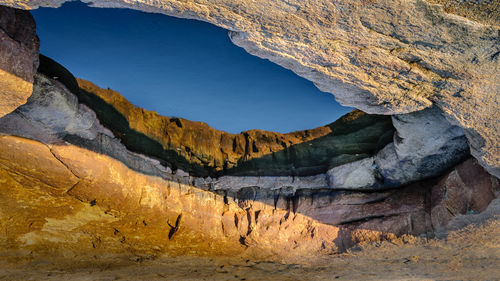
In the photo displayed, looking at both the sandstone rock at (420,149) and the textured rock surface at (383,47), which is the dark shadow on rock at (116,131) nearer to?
the textured rock surface at (383,47)

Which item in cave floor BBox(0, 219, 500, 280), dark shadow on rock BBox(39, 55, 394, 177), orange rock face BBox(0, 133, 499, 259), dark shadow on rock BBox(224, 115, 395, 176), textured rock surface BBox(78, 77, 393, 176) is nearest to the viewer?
orange rock face BBox(0, 133, 499, 259)

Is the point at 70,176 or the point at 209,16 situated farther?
the point at 70,176

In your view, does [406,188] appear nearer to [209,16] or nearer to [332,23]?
[332,23]

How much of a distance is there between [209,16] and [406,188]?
15.1 feet

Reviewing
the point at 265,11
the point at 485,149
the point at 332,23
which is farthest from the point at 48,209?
the point at 485,149

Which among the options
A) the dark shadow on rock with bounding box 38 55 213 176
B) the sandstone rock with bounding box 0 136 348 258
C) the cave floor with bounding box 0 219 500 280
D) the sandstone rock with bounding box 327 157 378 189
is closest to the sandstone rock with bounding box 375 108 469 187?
the sandstone rock with bounding box 327 157 378 189

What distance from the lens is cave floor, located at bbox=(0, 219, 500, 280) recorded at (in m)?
4.61

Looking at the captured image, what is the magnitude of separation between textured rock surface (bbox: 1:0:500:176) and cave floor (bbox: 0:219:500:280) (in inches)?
90.4

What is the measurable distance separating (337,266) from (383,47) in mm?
4315

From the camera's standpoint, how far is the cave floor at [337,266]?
4.61m

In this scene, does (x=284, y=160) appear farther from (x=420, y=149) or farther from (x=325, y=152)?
(x=420, y=149)

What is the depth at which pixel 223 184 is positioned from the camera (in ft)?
17.9

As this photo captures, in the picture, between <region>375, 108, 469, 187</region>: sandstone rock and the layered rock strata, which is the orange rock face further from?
<region>375, 108, 469, 187</region>: sandstone rock

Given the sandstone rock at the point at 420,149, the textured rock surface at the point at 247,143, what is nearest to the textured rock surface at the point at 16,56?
the textured rock surface at the point at 247,143
